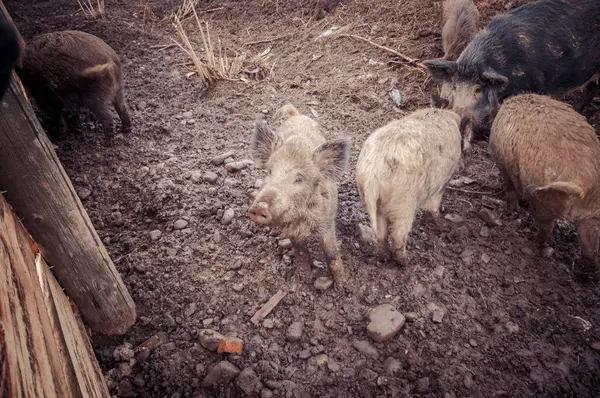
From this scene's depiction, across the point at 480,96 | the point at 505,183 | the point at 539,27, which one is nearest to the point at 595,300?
the point at 505,183

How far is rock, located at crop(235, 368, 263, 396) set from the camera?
2148mm

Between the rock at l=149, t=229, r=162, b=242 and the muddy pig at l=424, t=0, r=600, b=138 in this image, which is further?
the muddy pig at l=424, t=0, r=600, b=138

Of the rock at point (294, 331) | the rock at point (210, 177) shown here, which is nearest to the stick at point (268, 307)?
the rock at point (294, 331)

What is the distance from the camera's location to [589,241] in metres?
2.67

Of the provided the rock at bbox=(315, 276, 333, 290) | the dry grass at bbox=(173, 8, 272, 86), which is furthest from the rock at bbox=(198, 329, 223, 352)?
the dry grass at bbox=(173, 8, 272, 86)

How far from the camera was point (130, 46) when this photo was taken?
237 inches

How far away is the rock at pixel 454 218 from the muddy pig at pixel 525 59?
119 centimetres

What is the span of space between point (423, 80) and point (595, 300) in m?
3.17

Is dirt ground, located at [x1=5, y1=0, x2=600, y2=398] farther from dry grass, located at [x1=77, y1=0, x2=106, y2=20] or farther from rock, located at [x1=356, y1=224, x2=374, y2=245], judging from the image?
dry grass, located at [x1=77, y1=0, x2=106, y2=20]

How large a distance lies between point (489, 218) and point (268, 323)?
204cm

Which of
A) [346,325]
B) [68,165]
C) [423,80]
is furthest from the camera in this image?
[423,80]

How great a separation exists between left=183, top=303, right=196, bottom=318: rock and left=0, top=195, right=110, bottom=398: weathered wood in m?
0.74

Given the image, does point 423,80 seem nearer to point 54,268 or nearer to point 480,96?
point 480,96

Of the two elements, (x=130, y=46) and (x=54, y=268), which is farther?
(x=130, y=46)
